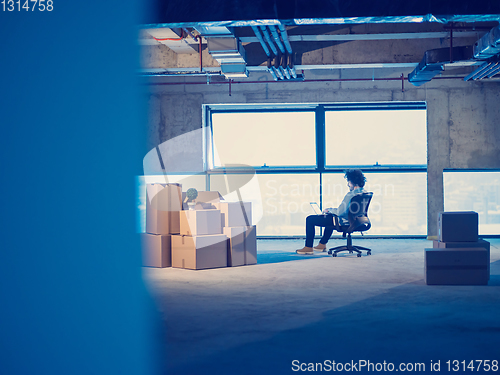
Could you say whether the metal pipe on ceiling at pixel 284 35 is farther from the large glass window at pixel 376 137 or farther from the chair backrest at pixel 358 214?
the large glass window at pixel 376 137

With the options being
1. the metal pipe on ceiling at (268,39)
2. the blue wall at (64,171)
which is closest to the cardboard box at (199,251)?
the metal pipe on ceiling at (268,39)

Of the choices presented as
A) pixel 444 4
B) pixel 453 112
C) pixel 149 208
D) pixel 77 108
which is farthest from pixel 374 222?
pixel 77 108

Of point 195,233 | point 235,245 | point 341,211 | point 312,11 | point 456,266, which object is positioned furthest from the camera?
point 341,211

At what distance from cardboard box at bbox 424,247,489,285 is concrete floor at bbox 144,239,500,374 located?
4.6 inches

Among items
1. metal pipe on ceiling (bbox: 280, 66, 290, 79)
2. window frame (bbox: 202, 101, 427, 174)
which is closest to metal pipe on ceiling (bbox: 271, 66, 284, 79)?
metal pipe on ceiling (bbox: 280, 66, 290, 79)

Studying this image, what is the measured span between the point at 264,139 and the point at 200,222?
152 inches

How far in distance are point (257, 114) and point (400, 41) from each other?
3.03 meters

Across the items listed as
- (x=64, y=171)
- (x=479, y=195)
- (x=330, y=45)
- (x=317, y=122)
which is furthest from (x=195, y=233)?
(x=479, y=195)

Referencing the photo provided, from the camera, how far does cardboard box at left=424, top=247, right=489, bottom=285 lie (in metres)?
4.22

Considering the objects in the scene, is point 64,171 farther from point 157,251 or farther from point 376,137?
point 376,137

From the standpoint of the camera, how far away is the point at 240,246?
551cm

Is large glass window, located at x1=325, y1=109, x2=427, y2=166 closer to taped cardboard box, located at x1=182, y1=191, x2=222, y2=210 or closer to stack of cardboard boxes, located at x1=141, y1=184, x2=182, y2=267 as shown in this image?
taped cardboard box, located at x1=182, y1=191, x2=222, y2=210

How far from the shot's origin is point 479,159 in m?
8.27

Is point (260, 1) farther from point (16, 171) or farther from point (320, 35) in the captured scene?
point (320, 35)
